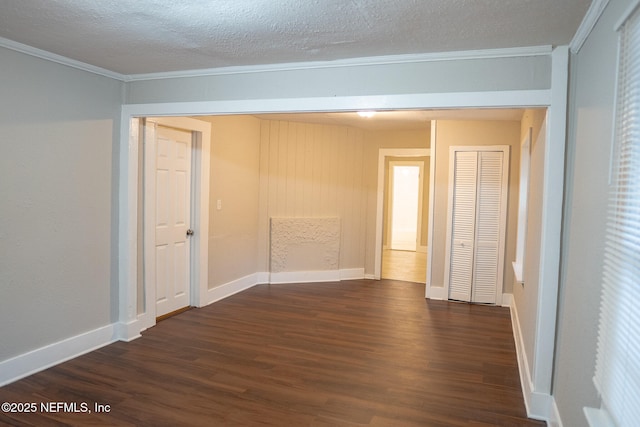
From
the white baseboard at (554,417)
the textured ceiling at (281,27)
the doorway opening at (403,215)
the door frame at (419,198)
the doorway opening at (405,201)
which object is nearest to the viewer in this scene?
the textured ceiling at (281,27)

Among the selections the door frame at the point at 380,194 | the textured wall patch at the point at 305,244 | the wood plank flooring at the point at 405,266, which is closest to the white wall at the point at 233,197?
the textured wall patch at the point at 305,244

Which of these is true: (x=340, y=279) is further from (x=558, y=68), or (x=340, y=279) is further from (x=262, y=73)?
(x=558, y=68)

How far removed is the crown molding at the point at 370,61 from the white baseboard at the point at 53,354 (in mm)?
2191

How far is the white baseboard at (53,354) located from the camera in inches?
116

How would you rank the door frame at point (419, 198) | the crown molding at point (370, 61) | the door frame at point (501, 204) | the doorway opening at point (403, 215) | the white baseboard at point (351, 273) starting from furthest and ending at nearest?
the door frame at point (419, 198) → the doorway opening at point (403, 215) → the white baseboard at point (351, 273) → the door frame at point (501, 204) → the crown molding at point (370, 61)

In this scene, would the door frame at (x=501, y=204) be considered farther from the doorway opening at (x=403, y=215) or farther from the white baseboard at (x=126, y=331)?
the white baseboard at (x=126, y=331)

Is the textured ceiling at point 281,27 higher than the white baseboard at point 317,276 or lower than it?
higher

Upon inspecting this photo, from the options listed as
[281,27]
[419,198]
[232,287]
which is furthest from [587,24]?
[419,198]

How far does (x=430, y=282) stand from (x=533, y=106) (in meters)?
3.37

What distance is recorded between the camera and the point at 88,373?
3.13m

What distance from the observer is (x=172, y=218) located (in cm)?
449

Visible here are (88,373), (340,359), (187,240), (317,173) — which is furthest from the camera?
(317,173)

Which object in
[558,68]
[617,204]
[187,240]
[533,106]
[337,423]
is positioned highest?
[558,68]

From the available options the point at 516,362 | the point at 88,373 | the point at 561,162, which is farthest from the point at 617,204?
the point at 88,373
